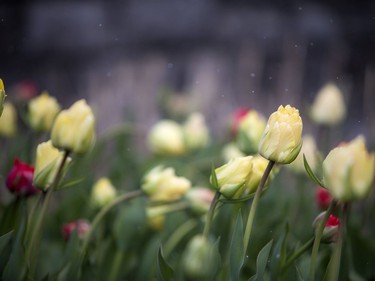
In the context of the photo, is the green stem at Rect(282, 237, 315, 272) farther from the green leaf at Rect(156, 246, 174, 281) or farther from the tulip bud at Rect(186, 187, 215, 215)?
the tulip bud at Rect(186, 187, 215, 215)

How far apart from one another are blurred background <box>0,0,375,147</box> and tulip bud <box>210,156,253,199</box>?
4.30ft

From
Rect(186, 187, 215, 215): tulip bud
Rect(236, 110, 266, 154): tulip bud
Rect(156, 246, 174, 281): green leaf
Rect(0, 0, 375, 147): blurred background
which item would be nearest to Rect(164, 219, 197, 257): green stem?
Rect(186, 187, 215, 215): tulip bud

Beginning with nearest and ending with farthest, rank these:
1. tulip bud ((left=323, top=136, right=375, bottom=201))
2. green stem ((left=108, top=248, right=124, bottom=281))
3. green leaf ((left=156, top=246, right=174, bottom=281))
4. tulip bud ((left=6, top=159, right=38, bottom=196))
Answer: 1. tulip bud ((left=323, top=136, right=375, bottom=201))
2. green leaf ((left=156, top=246, right=174, bottom=281))
3. tulip bud ((left=6, top=159, right=38, bottom=196))
4. green stem ((left=108, top=248, right=124, bottom=281))

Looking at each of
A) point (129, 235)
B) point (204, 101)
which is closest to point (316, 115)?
point (129, 235)

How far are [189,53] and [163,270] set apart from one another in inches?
73.2

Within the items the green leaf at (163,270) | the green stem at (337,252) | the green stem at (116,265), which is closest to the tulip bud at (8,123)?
the green stem at (116,265)

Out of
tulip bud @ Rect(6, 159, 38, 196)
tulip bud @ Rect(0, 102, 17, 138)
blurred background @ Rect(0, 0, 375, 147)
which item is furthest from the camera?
blurred background @ Rect(0, 0, 375, 147)

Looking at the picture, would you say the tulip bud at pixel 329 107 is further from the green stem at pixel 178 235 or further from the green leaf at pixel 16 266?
the green leaf at pixel 16 266

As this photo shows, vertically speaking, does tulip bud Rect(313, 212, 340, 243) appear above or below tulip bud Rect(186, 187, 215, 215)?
above

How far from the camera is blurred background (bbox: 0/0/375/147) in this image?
7.27ft

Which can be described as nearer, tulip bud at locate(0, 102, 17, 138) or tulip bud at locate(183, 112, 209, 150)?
tulip bud at locate(0, 102, 17, 138)

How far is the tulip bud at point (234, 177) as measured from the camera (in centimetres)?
74

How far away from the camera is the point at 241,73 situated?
95.0 inches

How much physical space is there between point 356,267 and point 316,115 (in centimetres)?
43
